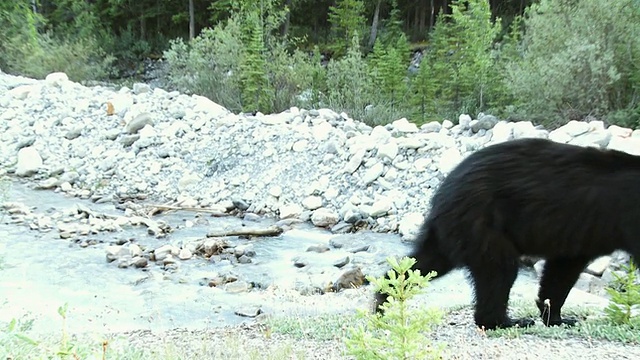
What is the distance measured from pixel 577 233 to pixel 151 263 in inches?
246

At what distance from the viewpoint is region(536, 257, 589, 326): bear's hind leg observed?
4957 mm

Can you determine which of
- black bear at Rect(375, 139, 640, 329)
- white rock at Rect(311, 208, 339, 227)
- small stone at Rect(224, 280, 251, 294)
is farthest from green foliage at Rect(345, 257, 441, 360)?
white rock at Rect(311, 208, 339, 227)

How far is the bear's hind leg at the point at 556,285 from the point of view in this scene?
16.3 feet

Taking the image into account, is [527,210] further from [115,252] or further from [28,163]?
[28,163]

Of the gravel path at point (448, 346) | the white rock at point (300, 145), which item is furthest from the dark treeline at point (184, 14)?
the gravel path at point (448, 346)

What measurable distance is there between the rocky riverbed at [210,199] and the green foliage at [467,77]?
171 inches

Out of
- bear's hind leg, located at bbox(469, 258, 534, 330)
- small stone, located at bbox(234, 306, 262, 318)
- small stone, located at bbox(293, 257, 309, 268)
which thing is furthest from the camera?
small stone, located at bbox(293, 257, 309, 268)

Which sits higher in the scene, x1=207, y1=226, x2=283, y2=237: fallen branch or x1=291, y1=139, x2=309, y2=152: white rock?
x1=291, y1=139, x2=309, y2=152: white rock

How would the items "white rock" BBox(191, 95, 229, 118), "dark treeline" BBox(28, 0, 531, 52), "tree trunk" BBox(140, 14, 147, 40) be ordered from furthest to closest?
"tree trunk" BBox(140, 14, 147, 40) < "dark treeline" BBox(28, 0, 531, 52) < "white rock" BBox(191, 95, 229, 118)

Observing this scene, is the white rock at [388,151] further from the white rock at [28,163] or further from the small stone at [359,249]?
the white rock at [28,163]

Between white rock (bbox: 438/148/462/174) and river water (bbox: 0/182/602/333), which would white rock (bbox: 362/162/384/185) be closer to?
white rock (bbox: 438/148/462/174)

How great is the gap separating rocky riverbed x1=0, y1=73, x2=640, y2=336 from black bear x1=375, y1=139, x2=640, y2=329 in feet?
8.06

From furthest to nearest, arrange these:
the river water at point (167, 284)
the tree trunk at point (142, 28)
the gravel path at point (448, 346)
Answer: the tree trunk at point (142, 28)
the river water at point (167, 284)
the gravel path at point (448, 346)

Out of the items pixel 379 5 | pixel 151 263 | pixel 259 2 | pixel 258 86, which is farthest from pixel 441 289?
pixel 379 5
